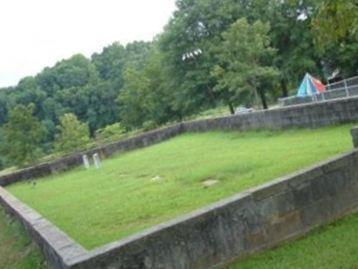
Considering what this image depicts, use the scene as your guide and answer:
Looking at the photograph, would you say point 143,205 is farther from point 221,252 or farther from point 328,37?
point 328,37

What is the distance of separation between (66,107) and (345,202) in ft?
280

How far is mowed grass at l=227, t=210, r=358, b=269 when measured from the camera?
199 inches

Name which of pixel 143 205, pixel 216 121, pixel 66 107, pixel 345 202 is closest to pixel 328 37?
pixel 345 202

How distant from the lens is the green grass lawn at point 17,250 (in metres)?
8.30

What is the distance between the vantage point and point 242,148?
1387 centimetres

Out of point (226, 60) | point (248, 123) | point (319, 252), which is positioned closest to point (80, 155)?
point (248, 123)

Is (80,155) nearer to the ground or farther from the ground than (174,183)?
nearer to the ground

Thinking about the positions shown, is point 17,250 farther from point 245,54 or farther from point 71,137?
point 71,137

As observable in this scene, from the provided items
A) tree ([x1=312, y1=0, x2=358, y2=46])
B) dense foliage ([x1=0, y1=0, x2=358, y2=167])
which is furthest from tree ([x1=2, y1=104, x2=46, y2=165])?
tree ([x1=312, y1=0, x2=358, y2=46])

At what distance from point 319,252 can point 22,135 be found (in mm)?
38341


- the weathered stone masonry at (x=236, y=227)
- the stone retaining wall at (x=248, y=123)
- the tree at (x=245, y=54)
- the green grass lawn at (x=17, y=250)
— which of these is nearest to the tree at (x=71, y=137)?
the tree at (x=245, y=54)

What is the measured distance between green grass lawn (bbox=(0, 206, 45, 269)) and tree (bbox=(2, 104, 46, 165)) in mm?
28943

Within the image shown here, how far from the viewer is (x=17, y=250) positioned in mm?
9875

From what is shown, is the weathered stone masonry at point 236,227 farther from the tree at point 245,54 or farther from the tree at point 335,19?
the tree at point 245,54
